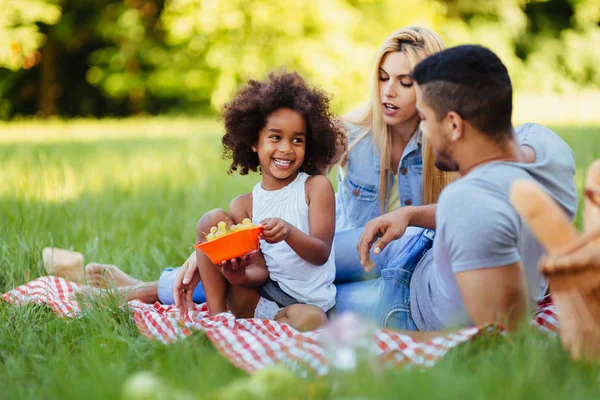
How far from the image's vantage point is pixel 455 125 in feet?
7.30

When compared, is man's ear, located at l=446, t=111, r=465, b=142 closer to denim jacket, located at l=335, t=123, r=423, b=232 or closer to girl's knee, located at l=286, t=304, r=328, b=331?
girl's knee, located at l=286, t=304, r=328, b=331

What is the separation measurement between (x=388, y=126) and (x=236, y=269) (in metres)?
1.16

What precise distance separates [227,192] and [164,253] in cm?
154

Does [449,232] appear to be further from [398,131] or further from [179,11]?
[179,11]

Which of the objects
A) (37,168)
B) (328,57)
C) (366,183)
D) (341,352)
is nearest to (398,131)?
(366,183)

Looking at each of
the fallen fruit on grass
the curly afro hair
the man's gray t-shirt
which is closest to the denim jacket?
the curly afro hair

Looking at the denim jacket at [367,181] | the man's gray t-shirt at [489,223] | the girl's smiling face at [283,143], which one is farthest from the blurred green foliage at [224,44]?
the man's gray t-shirt at [489,223]

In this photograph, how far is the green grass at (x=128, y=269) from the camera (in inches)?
73.5

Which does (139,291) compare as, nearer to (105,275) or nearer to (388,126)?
(105,275)

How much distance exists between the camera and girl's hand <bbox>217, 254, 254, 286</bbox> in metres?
2.70

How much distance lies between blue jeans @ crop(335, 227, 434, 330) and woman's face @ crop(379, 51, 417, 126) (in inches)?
21.0

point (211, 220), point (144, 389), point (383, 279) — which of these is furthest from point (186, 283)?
point (144, 389)

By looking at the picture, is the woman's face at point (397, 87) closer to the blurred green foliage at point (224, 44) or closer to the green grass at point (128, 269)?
the green grass at point (128, 269)

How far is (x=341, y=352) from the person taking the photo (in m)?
1.85
